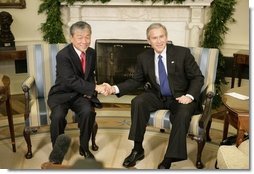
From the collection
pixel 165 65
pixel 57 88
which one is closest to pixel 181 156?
pixel 165 65

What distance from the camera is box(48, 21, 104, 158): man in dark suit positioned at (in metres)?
2.04

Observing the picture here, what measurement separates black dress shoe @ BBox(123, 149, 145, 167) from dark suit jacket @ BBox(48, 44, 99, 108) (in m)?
0.40

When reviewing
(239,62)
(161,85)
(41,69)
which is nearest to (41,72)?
(41,69)

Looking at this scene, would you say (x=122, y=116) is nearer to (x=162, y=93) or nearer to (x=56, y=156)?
(x=162, y=93)

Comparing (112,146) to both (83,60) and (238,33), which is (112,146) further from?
(238,33)

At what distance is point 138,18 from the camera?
10.7 feet

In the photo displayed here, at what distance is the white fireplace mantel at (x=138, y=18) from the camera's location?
10.4 feet

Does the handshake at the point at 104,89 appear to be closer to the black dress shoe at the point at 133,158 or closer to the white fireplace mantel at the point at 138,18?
the black dress shoe at the point at 133,158

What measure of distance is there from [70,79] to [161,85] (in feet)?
1.85

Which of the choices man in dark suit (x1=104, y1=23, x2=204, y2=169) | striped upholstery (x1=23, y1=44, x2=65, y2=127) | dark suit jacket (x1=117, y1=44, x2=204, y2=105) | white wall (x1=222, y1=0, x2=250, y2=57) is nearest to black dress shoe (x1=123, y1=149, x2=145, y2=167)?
man in dark suit (x1=104, y1=23, x2=204, y2=169)

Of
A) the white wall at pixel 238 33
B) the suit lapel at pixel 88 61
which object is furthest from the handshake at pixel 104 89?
the white wall at pixel 238 33

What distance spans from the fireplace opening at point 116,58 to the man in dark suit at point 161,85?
3.71 feet

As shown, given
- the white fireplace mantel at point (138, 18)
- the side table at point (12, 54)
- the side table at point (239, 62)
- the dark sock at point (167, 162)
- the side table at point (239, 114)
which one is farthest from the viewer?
the white fireplace mantel at point (138, 18)

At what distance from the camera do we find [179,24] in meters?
3.25
